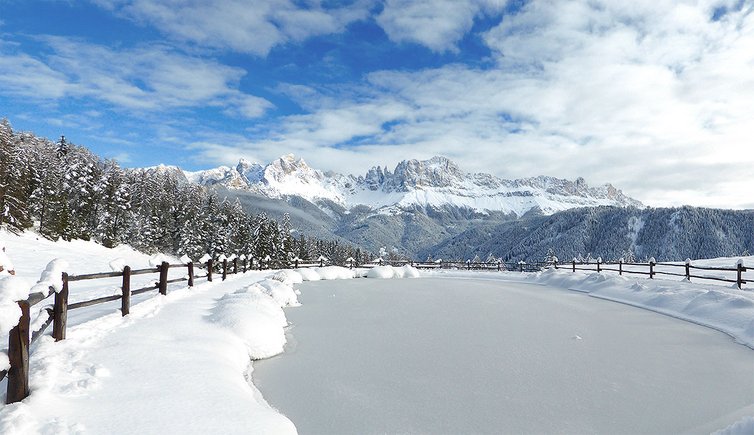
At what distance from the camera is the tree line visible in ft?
140

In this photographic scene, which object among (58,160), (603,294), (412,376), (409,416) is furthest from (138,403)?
(58,160)

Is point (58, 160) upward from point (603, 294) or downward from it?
upward

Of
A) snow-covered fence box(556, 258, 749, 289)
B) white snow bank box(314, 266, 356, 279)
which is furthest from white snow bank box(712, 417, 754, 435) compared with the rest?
white snow bank box(314, 266, 356, 279)

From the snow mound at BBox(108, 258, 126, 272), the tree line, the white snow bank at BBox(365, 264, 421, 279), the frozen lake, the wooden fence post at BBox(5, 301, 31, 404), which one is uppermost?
the tree line

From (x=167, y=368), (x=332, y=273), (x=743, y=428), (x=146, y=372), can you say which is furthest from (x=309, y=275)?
(x=743, y=428)

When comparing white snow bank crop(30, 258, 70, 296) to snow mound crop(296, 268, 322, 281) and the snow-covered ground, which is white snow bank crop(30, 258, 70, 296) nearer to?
the snow-covered ground

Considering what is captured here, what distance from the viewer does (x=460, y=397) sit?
6414mm

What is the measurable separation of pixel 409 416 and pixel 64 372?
4495 millimetres

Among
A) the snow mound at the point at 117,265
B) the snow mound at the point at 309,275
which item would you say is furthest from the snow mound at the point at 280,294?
the snow mound at the point at 309,275

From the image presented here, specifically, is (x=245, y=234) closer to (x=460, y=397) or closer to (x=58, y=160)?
(x=58, y=160)

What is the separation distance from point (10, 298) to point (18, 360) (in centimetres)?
78

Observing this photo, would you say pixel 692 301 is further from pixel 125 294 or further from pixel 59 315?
pixel 59 315

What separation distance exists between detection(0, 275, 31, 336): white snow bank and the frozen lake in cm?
332

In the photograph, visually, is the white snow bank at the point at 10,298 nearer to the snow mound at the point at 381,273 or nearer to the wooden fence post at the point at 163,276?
the wooden fence post at the point at 163,276
